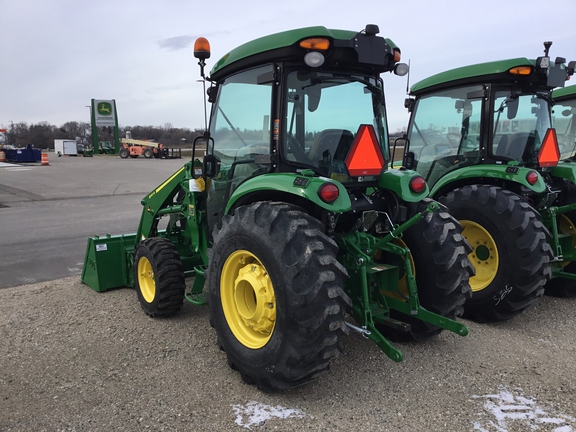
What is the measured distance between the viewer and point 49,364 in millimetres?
3650

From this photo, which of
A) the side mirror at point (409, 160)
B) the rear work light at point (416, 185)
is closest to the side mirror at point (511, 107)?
the side mirror at point (409, 160)

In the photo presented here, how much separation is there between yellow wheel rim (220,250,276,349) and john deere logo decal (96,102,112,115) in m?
45.2

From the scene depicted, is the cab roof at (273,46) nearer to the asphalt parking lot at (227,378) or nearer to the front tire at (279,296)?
the front tire at (279,296)

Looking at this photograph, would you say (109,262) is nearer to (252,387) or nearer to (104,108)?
(252,387)

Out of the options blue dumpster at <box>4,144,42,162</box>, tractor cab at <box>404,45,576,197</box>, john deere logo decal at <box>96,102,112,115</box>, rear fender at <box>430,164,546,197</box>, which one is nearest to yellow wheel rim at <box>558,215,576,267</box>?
tractor cab at <box>404,45,576,197</box>

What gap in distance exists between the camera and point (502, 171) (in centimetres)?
477

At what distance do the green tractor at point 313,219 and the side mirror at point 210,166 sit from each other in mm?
11

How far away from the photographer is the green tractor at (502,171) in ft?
14.4

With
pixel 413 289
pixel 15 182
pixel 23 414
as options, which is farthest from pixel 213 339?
pixel 15 182

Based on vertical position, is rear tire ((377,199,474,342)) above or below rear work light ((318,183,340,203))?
below

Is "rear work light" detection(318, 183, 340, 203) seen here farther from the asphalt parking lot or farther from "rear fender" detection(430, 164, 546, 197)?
"rear fender" detection(430, 164, 546, 197)

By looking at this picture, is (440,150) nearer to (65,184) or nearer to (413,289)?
(413,289)

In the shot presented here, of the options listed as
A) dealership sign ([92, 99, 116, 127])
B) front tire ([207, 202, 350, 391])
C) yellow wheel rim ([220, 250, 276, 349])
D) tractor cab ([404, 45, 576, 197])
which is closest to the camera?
front tire ([207, 202, 350, 391])

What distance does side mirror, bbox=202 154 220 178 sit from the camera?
160 inches
